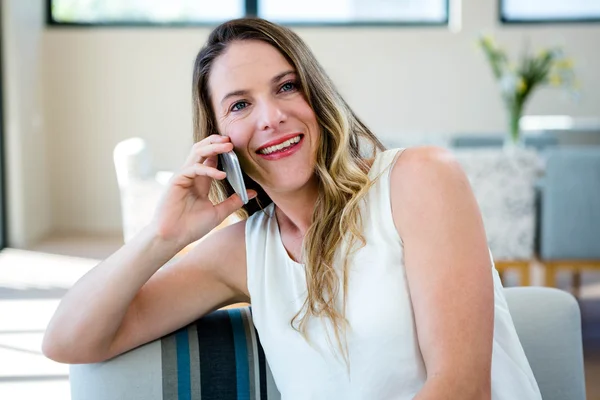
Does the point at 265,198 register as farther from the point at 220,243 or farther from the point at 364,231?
the point at 364,231

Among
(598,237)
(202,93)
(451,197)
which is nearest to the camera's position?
(451,197)

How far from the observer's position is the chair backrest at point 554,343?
61.9 inches

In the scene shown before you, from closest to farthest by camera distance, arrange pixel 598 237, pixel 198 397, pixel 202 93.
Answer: pixel 198 397, pixel 202 93, pixel 598 237

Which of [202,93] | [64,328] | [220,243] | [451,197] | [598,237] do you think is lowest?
[598,237]

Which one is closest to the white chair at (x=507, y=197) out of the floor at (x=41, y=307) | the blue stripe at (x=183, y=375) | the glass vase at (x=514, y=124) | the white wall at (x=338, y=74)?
the floor at (x=41, y=307)

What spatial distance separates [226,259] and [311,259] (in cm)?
19

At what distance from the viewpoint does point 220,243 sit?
1.68m

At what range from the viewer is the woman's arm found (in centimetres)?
135

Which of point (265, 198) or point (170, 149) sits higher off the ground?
point (265, 198)

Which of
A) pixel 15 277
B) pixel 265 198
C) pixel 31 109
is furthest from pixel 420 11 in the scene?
pixel 265 198

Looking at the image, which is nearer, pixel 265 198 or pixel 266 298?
pixel 266 298

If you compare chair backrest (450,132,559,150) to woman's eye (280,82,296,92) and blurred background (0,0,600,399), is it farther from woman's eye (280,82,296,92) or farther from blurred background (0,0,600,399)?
woman's eye (280,82,296,92)

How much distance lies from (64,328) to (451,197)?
696 millimetres

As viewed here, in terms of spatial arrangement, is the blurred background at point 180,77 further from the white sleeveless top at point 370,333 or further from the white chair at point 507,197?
the white sleeveless top at point 370,333
